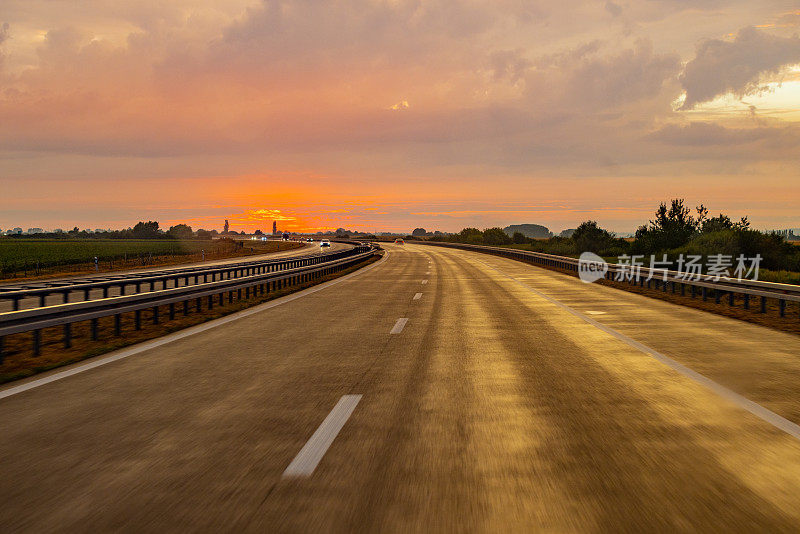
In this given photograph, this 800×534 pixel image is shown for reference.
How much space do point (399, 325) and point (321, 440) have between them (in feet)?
24.4

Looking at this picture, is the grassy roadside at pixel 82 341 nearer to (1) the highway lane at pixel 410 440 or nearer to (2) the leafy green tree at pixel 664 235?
(1) the highway lane at pixel 410 440

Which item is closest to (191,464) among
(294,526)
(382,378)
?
(294,526)

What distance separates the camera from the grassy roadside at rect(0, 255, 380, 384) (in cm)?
871

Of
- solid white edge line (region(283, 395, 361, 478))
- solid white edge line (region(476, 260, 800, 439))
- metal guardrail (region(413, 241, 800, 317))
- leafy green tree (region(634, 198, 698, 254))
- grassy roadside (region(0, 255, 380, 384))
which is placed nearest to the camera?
solid white edge line (region(283, 395, 361, 478))

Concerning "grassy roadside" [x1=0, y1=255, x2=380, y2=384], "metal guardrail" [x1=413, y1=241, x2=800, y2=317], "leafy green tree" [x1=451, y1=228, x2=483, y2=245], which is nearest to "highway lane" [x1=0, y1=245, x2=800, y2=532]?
"grassy roadside" [x1=0, y1=255, x2=380, y2=384]

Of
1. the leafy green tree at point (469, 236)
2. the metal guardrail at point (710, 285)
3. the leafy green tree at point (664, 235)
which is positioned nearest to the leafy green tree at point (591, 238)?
the leafy green tree at point (664, 235)

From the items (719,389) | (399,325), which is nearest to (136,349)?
(399,325)

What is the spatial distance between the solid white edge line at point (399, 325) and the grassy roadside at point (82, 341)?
3982 mm

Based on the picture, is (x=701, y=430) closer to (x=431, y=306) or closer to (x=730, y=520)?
(x=730, y=520)

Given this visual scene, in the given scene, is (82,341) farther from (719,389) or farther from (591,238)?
(591,238)

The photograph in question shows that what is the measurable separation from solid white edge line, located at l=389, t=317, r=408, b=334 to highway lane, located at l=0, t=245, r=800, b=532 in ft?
4.29

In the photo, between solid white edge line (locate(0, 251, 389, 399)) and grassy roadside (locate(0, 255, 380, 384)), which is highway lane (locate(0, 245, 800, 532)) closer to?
solid white edge line (locate(0, 251, 389, 399))

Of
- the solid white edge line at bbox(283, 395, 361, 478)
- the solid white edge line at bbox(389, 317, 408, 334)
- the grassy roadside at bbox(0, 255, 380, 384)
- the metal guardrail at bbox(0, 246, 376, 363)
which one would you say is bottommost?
the grassy roadside at bbox(0, 255, 380, 384)

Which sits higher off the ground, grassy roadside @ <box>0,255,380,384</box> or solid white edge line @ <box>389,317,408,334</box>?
solid white edge line @ <box>389,317,408,334</box>
